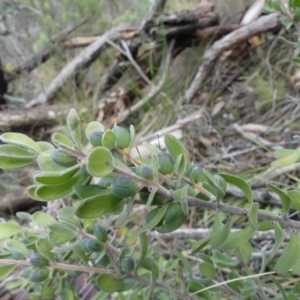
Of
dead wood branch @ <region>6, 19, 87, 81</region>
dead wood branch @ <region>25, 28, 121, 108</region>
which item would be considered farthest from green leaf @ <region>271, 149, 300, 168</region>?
dead wood branch @ <region>6, 19, 87, 81</region>

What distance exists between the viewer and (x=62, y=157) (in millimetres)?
406

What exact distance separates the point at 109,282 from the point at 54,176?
0.75 feet

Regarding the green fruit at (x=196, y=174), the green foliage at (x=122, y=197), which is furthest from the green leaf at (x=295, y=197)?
the green fruit at (x=196, y=174)

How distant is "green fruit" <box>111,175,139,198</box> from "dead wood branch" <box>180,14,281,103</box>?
5.68 ft

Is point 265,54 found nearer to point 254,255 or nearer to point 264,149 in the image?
point 264,149

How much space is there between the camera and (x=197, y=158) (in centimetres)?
167

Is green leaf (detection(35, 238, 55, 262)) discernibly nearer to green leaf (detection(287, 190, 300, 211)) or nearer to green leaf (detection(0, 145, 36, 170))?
green leaf (detection(0, 145, 36, 170))

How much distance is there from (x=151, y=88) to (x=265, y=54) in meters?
0.60

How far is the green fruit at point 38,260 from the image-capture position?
58 cm

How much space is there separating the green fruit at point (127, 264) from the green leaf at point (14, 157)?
0.75ft

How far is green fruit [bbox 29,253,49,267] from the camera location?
0.58m

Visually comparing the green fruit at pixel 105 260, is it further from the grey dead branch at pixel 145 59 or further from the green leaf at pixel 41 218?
the grey dead branch at pixel 145 59

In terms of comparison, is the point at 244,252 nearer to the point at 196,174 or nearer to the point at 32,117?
the point at 196,174

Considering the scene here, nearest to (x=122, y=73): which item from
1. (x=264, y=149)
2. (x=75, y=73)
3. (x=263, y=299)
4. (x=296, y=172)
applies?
(x=75, y=73)
